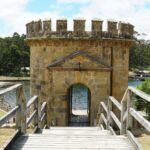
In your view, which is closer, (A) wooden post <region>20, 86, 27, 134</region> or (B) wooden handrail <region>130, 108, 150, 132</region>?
(B) wooden handrail <region>130, 108, 150, 132</region>

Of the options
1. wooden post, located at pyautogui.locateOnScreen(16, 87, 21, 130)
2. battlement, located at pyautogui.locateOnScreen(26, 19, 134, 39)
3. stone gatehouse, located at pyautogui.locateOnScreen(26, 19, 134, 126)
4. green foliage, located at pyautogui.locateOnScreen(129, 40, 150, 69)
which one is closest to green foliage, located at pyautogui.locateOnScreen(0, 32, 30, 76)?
green foliage, located at pyautogui.locateOnScreen(129, 40, 150, 69)

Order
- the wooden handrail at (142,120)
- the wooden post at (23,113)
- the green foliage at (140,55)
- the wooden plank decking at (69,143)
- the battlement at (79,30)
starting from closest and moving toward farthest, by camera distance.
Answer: the wooden handrail at (142,120)
the wooden plank decking at (69,143)
the wooden post at (23,113)
the battlement at (79,30)
the green foliage at (140,55)

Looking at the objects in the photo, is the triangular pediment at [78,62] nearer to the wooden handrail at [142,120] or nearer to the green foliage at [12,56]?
the wooden handrail at [142,120]

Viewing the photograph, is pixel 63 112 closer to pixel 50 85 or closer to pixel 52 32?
pixel 50 85

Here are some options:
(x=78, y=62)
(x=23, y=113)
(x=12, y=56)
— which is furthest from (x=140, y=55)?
(x=23, y=113)

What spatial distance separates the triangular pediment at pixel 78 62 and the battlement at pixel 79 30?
0.70 m

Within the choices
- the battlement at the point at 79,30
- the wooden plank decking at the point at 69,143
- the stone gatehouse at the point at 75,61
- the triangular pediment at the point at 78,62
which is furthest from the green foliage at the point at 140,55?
the wooden plank decking at the point at 69,143

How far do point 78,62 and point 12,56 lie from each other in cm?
→ 5297

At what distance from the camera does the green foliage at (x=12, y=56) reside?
65938 mm

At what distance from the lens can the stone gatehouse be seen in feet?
46.6

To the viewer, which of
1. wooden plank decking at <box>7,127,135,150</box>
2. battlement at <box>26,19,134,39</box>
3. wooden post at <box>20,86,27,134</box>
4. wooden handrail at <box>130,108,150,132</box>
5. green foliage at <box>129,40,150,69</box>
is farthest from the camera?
green foliage at <box>129,40,150,69</box>

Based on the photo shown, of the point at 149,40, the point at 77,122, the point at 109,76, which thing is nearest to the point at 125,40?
the point at 109,76

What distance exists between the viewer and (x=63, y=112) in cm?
1442

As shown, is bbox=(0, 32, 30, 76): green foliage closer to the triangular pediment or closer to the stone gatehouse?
the stone gatehouse
